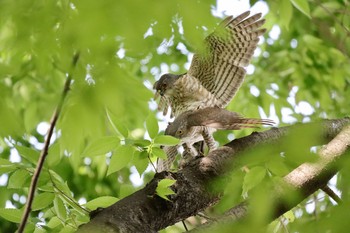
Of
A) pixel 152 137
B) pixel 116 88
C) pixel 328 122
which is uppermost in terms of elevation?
pixel 116 88

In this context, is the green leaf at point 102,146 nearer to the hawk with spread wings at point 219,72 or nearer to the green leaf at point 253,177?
the green leaf at point 253,177

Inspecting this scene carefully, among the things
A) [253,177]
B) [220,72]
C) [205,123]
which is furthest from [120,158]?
[220,72]

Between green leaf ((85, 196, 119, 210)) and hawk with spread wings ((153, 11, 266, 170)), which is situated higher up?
hawk with spread wings ((153, 11, 266, 170))

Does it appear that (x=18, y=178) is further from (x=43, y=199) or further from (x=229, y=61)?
(x=229, y=61)

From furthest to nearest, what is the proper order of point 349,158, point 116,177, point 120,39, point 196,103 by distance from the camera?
point 116,177 → point 196,103 → point 349,158 → point 120,39

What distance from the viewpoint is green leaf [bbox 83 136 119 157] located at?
1789 mm

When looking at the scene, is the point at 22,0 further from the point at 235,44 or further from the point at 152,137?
the point at 235,44

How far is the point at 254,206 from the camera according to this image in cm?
111

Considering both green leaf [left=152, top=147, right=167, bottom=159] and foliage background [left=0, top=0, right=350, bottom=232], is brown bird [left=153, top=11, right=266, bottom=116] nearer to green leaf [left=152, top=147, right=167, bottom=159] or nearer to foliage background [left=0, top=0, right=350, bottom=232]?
foliage background [left=0, top=0, right=350, bottom=232]

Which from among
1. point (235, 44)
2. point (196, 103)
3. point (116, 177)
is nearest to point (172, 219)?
point (196, 103)

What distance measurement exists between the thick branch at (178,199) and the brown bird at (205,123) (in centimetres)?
8

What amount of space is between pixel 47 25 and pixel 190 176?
90 cm

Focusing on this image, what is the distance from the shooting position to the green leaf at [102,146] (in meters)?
1.79

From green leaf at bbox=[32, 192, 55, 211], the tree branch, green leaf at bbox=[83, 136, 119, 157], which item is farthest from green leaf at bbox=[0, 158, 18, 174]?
the tree branch
